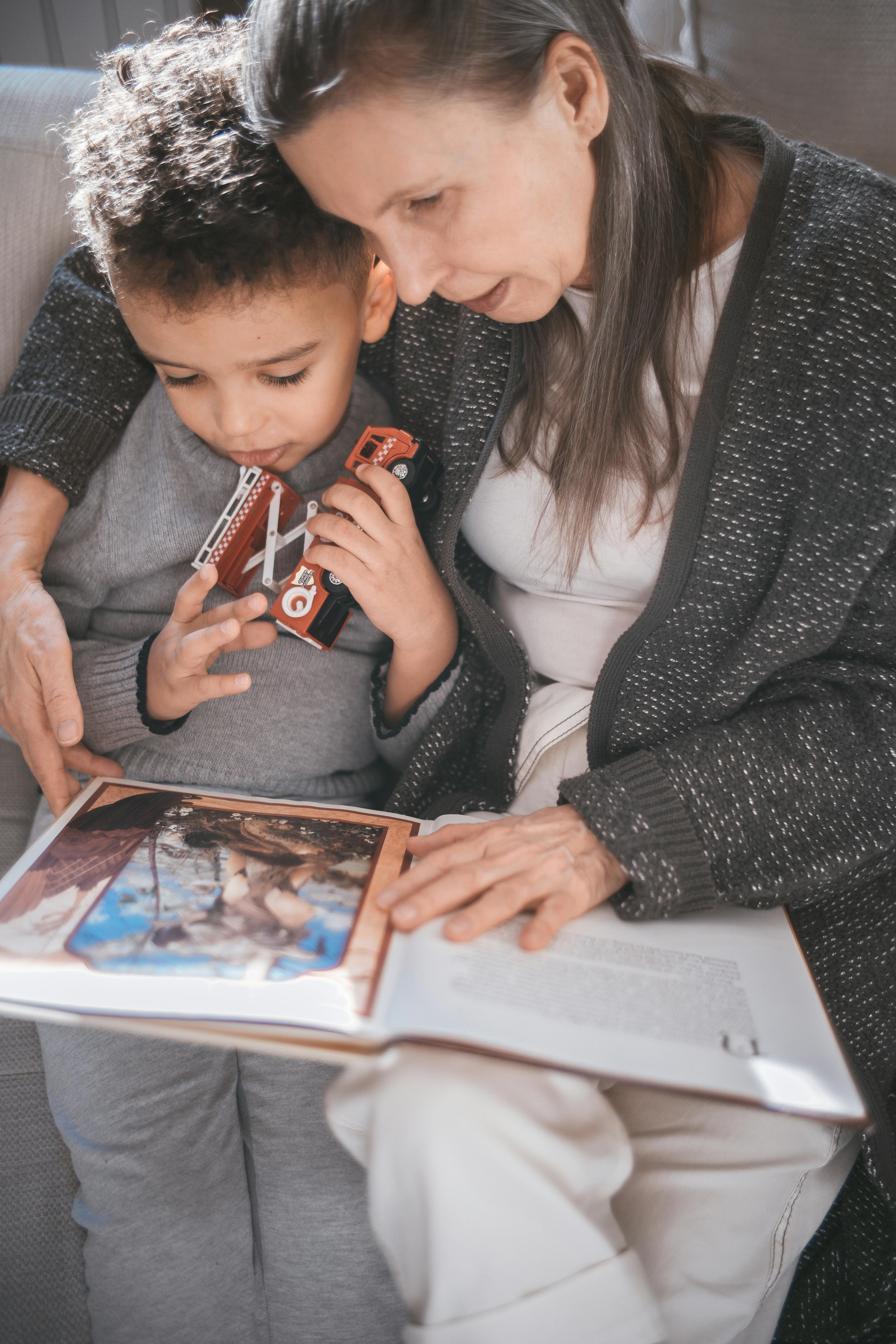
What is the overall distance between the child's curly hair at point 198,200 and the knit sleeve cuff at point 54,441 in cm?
18

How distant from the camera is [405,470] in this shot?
3.08 feet

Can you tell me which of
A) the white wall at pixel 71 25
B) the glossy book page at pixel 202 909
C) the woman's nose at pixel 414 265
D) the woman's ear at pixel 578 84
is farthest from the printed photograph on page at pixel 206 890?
the white wall at pixel 71 25

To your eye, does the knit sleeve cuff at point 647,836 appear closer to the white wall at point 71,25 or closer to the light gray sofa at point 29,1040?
the light gray sofa at point 29,1040

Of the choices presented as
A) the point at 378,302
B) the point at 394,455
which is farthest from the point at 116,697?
the point at 378,302

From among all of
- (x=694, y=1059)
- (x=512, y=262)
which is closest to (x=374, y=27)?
(x=512, y=262)

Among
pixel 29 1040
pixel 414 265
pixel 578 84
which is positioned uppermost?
pixel 578 84

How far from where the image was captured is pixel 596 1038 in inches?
22.9

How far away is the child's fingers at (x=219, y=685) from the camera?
0.85 m

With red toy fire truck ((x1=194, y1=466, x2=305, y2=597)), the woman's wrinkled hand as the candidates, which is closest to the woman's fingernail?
the woman's wrinkled hand

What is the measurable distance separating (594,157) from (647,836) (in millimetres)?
570

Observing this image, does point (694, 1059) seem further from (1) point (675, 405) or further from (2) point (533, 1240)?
(1) point (675, 405)

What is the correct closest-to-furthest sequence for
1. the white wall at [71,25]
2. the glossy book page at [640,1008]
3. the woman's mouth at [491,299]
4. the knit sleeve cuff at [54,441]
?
1. the glossy book page at [640,1008]
2. the woman's mouth at [491,299]
3. the knit sleeve cuff at [54,441]
4. the white wall at [71,25]

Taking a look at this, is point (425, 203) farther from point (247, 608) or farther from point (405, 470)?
point (247, 608)

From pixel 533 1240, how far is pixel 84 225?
0.98 meters
